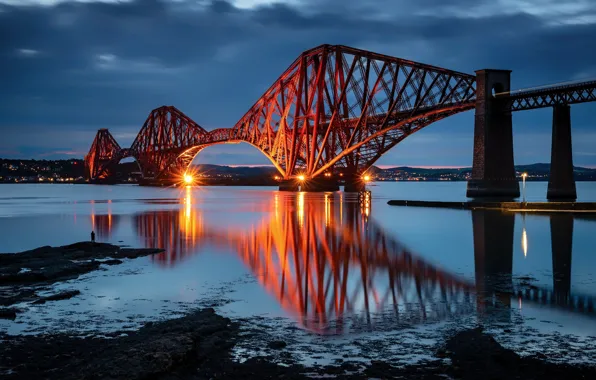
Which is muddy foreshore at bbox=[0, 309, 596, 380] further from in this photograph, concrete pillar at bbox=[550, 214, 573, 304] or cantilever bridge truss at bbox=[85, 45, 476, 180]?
cantilever bridge truss at bbox=[85, 45, 476, 180]

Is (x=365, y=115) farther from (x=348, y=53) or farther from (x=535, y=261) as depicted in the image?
(x=535, y=261)

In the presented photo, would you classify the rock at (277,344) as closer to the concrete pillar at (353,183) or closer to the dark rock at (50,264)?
the dark rock at (50,264)

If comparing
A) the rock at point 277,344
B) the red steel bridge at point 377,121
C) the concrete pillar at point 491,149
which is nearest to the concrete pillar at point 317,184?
the red steel bridge at point 377,121

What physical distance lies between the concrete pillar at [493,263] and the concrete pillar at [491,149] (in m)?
22.6

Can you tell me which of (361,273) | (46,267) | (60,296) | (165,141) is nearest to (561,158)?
(361,273)

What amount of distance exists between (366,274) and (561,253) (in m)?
8.11

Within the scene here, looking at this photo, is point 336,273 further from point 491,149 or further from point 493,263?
point 491,149

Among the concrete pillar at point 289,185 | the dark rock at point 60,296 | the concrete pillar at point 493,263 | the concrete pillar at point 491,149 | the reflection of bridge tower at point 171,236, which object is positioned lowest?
the reflection of bridge tower at point 171,236

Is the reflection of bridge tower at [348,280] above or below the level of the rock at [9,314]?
below

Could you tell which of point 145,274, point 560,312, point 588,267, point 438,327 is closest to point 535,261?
point 588,267

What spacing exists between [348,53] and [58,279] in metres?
74.9

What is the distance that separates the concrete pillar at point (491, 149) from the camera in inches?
2261

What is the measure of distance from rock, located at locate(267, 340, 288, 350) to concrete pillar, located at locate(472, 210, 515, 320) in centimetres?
381

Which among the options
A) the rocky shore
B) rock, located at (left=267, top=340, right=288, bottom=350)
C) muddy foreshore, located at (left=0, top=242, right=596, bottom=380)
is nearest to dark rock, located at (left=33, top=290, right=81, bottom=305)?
the rocky shore
